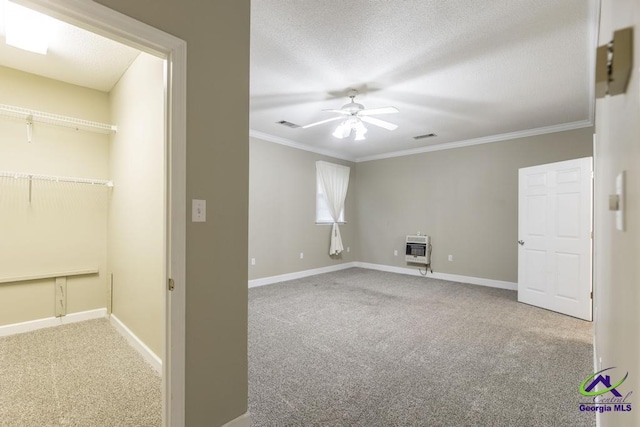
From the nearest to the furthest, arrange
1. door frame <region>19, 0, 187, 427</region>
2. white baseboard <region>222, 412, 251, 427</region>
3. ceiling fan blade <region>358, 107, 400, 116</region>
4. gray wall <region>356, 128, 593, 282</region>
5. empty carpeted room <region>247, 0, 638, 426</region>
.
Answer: door frame <region>19, 0, 187, 427</region> < white baseboard <region>222, 412, 251, 427</region> < empty carpeted room <region>247, 0, 638, 426</region> < ceiling fan blade <region>358, 107, 400, 116</region> < gray wall <region>356, 128, 593, 282</region>

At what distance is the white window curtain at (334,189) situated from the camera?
6.52m

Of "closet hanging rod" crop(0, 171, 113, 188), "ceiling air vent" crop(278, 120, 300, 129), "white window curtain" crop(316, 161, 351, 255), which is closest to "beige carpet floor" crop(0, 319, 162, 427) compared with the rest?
"closet hanging rod" crop(0, 171, 113, 188)

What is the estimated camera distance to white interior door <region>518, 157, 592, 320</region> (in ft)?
12.0

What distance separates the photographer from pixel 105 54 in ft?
9.23

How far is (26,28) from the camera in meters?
2.36

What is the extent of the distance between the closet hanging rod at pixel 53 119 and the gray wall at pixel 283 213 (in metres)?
2.24

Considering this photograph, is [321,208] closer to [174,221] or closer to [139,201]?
[139,201]

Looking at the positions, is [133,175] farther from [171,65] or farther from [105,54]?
[171,65]

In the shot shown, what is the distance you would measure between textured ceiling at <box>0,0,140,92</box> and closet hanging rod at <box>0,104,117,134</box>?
435 mm

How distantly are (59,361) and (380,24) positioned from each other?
12.6 feet

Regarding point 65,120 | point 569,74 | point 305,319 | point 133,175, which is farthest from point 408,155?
point 65,120

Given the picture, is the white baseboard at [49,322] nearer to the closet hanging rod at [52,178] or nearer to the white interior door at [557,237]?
the closet hanging rod at [52,178]

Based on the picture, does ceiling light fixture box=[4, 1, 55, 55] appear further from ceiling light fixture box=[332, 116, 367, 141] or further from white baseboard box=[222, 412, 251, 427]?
white baseboard box=[222, 412, 251, 427]

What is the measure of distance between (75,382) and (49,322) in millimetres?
1562
